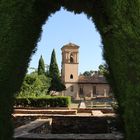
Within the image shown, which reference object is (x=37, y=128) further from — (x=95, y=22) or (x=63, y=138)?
(x=95, y=22)

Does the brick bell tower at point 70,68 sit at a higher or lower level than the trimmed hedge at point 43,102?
higher

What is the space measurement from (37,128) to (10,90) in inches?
195

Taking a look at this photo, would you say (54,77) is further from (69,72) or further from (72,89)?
(72,89)

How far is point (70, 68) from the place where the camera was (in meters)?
84.7

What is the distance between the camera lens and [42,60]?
283ft

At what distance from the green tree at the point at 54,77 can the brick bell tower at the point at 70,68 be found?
98.3 inches

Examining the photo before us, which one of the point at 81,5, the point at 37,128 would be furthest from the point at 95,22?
the point at 37,128

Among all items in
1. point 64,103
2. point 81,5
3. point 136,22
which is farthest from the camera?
point 64,103

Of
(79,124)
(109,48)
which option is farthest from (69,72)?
(109,48)

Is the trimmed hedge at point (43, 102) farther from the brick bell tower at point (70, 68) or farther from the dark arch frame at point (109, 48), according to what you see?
the brick bell tower at point (70, 68)

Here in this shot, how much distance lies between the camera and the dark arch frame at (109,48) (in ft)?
16.7

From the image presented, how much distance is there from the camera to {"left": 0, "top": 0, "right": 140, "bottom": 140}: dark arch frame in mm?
5102

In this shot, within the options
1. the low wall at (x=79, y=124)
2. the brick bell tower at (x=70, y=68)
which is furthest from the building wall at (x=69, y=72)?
the low wall at (x=79, y=124)

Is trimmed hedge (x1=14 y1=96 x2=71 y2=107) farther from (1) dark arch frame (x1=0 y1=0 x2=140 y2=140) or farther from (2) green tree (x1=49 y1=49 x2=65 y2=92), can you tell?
(2) green tree (x1=49 y1=49 x2=65 y2=92)
